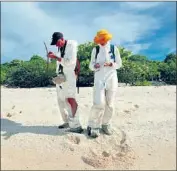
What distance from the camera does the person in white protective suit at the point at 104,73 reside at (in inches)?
321

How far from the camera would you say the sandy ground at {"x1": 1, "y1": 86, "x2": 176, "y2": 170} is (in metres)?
7.74

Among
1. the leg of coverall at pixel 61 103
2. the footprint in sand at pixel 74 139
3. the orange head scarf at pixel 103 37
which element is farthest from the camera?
the leg of coverall at pixel 61 103

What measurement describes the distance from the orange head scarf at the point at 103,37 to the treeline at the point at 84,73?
248 inches

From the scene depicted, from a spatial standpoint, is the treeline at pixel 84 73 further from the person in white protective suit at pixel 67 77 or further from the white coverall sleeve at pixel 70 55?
the white coverall sleeve at pixel 70 55

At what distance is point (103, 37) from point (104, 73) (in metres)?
Answer: 0.57

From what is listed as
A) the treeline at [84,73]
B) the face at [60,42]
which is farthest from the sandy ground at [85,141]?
the treeline at [84,73]

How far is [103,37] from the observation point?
8117mm

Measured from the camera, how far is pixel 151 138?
860 cm

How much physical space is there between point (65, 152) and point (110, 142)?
0.82 m

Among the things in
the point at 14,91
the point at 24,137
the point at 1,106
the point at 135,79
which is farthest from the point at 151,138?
the point at 135,79

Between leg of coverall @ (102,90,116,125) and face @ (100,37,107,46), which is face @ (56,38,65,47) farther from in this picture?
leg of coverall @ (102,90,116,125)

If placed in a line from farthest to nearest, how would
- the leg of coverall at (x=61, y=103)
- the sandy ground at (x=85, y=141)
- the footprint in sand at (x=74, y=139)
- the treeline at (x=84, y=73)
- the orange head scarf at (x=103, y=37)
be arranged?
the treeline at (x=84, y=73), the leg of coverall at (x=61, y=103), the footprint in sand at (x=74, y=139), the orange head scarf at (x=103, y=37), the sandy ground at (x=85, y=141)

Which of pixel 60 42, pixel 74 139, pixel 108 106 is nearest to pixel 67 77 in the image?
pixel 60 42

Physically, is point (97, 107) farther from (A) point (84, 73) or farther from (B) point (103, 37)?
(A) point (84, 73)
